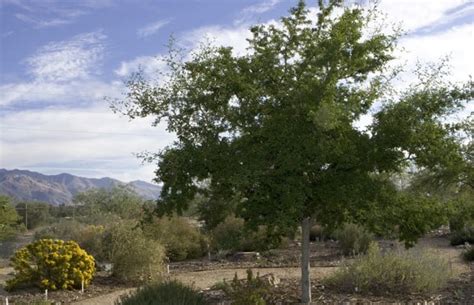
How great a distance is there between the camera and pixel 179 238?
2567 cm

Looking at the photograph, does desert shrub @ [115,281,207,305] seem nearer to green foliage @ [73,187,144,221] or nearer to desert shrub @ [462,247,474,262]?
desert shrub @ [462,247,474,262]

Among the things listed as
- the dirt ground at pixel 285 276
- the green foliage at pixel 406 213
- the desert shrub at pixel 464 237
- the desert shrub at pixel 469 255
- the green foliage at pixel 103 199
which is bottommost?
the dirt ground at pixel 285 276

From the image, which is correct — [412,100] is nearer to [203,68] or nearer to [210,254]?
[203,68]

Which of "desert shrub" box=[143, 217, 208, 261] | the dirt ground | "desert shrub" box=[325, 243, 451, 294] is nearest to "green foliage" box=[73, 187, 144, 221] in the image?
"desert shrub" box=[143, 217, 208, 261]

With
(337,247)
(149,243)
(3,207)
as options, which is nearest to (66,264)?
A: (149,243)

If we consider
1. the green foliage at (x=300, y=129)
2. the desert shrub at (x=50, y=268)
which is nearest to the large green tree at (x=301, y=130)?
the green foliage at (x=300, y=129)

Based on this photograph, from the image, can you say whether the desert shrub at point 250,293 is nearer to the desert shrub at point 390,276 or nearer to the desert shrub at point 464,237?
the desert shrub at point 390,276

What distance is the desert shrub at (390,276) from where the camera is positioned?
13.1 metres

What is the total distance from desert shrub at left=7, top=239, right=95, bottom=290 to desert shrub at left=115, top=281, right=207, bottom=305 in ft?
18.9

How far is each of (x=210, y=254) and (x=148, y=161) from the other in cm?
1480

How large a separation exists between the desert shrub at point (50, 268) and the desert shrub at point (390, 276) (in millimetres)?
6783

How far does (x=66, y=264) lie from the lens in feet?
52.1

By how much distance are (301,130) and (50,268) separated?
8.98 m

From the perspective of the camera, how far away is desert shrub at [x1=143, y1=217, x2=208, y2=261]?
80.0ft
